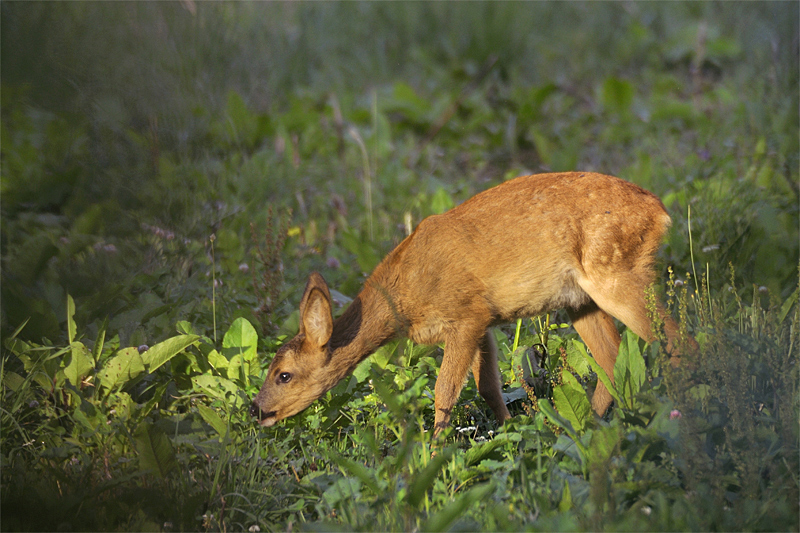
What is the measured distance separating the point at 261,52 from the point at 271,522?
6.82 meters

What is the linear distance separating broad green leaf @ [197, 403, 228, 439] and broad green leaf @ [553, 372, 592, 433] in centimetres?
155

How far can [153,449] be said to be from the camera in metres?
3.41

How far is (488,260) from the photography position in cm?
430

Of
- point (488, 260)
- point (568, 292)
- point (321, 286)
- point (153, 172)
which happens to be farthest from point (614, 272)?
point (153, 172)

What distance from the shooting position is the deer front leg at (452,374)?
13.5ft

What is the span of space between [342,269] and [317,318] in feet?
6.26

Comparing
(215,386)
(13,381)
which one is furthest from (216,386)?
(13,381)

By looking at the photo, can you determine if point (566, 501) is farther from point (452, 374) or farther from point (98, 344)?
point (98, 344)

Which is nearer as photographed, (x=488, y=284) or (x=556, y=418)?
(x=556, y=418)

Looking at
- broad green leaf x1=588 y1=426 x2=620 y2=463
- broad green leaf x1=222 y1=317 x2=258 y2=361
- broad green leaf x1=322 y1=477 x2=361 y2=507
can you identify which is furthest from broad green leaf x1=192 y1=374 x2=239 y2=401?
broad green leaf x1=588 y1=426 x2=620 y2=463

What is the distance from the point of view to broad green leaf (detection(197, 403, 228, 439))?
3.77 meters

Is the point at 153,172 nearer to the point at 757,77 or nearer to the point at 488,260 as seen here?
the point at 488,260

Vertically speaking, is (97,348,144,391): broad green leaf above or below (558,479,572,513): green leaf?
above

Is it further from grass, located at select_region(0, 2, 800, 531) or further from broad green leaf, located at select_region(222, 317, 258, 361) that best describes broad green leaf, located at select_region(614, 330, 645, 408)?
broad green leaf, located at select_region(222, 317, 258, 361)
